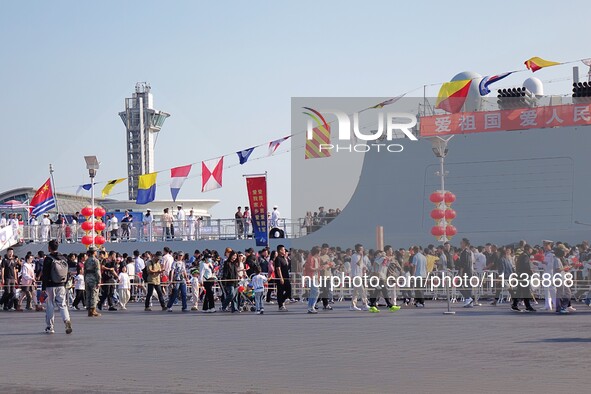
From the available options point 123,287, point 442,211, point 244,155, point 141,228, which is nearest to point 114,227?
point 141,228

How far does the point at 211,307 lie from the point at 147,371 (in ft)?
37.4

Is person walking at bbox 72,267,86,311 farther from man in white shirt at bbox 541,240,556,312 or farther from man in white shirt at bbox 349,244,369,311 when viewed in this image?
man in white shirt at bbox 541,240,556,312

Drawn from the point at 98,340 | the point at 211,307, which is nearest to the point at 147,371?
the point at 98,340

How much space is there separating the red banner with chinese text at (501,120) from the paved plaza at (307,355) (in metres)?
14.0

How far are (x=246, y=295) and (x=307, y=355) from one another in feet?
33.5

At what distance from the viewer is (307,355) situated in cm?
1014

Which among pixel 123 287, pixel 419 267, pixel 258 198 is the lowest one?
pixel 123 287

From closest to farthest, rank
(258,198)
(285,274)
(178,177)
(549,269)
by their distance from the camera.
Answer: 1. (549,269)
2. (285,274)
3. (258,198)
4. (178,177)

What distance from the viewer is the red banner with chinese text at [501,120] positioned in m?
29.1

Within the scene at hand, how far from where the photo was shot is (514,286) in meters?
18.7

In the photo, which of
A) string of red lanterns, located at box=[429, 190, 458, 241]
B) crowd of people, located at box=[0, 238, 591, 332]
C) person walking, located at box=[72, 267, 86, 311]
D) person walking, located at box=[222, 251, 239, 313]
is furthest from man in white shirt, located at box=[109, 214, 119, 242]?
string of red lanterns, located at box=[429, 190, 458, 241]

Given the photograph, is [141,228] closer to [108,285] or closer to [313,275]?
[108,285]

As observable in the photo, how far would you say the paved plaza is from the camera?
7.81 metres

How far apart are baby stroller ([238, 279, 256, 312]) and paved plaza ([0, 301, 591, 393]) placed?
10.3 feet
